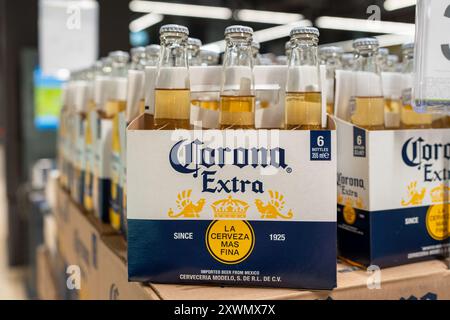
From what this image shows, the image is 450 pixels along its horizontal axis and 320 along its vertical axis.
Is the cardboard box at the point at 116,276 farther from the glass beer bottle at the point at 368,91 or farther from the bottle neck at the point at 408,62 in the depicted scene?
the bottle neck at the point at 408,62

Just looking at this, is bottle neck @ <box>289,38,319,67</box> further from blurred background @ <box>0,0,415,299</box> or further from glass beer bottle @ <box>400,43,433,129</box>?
blurred background @ <box>0,0,415,299</box>

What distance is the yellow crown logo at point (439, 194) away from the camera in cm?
104

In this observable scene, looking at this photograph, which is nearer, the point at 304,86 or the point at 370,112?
the point at 304,86

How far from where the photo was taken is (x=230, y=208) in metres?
0.87

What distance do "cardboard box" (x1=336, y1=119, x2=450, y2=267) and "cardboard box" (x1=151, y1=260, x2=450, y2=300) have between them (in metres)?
0.03

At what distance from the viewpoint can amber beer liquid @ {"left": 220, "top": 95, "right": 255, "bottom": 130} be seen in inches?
37.0

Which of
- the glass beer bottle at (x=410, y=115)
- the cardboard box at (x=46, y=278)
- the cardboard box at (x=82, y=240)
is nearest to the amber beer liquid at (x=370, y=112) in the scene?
the glass beer bottle at (x=410, y=115)

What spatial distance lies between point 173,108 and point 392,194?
477mm

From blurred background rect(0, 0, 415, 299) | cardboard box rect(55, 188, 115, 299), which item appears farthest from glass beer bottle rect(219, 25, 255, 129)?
blurred background rect(0, 0, 415, 299)

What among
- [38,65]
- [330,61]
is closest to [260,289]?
[330,61]

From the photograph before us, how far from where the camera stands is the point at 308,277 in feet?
2.82

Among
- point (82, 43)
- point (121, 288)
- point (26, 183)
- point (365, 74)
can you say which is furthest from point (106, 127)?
point (26, 183)

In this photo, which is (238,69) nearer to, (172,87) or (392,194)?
(172,87)

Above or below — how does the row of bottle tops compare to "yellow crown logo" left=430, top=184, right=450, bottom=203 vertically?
above
